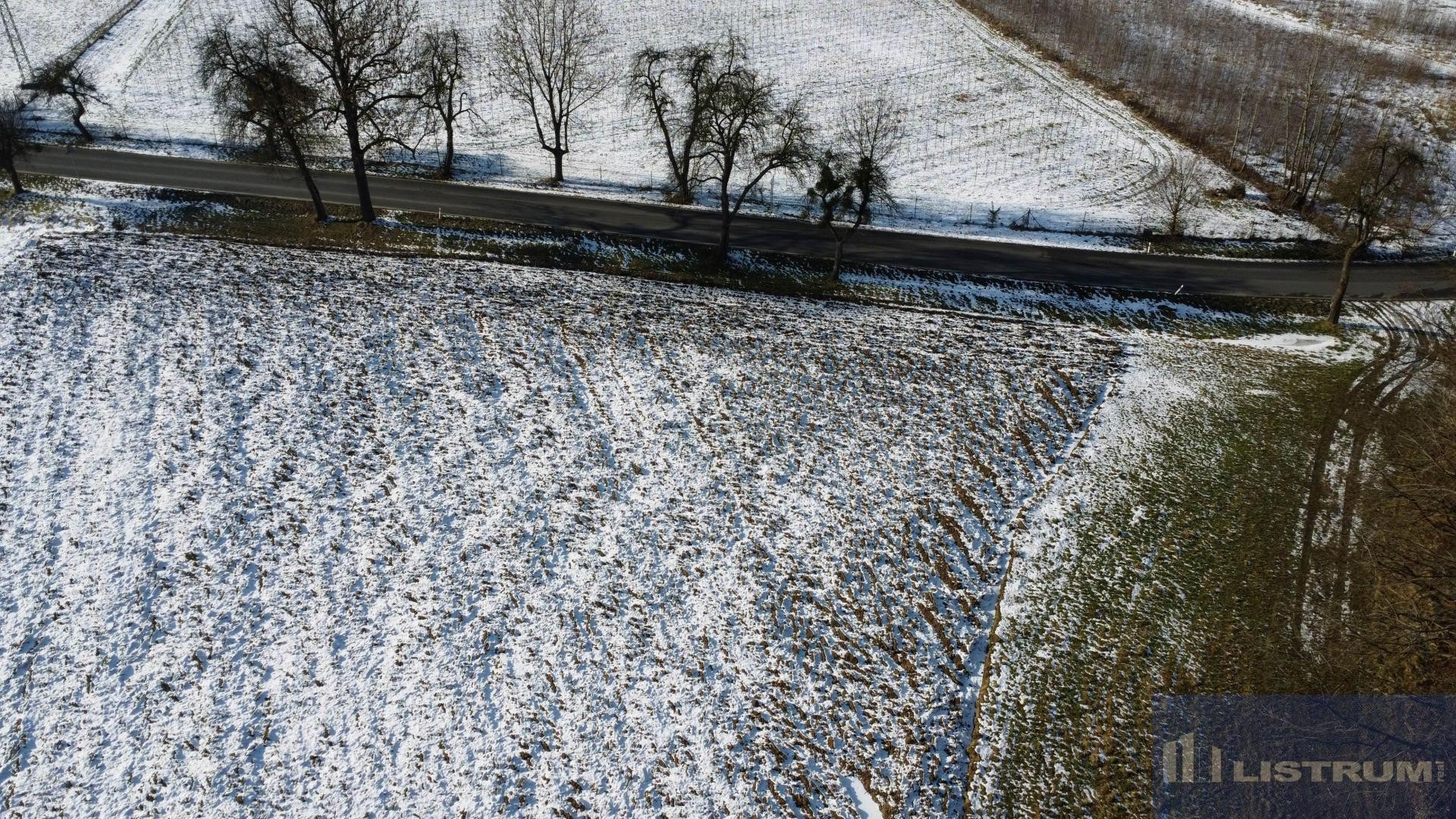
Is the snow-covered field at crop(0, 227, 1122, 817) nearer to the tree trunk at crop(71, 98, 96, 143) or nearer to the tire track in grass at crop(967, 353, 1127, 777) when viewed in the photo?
the tire track in grass at crop(967, 353, 1127, 777)

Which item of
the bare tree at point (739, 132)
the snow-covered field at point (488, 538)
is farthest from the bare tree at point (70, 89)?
the bare tree at point (739, 132)

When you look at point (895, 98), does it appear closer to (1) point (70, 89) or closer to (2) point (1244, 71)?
(2) point (1244, 71)

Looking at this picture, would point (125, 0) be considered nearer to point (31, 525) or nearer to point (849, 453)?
point (31, 525)

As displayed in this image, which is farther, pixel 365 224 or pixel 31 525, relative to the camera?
pixel 365 224

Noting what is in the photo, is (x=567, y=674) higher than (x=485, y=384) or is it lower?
lower

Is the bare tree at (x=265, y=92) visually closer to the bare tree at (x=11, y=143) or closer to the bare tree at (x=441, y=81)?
the bare tree at (x=441, y=81)

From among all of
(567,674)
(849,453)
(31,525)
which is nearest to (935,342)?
(849,453)

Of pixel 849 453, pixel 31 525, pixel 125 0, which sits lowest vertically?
pixel 31 525
